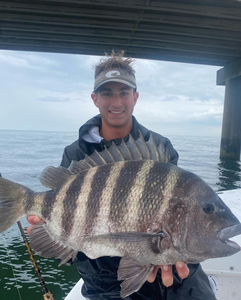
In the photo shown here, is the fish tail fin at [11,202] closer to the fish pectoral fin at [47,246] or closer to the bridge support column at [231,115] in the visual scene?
the fish pectoral fin at [47,246]

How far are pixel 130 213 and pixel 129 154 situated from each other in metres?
0.41

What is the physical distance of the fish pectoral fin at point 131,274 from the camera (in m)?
1.38

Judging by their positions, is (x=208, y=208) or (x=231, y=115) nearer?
(x=208, y=208)

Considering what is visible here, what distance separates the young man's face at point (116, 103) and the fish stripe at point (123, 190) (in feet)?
3.02

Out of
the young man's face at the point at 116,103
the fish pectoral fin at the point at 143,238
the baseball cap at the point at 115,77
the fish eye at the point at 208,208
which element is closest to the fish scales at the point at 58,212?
the fish pectoral fin at the point at 143,238

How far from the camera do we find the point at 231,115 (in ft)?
44.9

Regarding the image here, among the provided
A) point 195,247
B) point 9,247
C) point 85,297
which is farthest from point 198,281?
point 9,247

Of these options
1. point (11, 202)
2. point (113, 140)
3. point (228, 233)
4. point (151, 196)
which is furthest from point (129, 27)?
point (228, 233)

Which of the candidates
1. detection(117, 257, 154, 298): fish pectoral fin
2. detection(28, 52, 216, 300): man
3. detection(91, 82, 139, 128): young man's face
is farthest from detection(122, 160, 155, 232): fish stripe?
detection(91, 82, 139, 128): young man's face

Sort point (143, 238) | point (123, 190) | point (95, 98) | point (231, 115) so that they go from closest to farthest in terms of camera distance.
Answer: point (143, 238) → point (123, 190) → point (95, 98) → point (231, 115)

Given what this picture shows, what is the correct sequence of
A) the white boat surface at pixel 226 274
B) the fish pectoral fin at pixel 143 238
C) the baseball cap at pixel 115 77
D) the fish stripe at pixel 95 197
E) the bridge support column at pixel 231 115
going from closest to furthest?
the fish pectoral fin at pixel 143 238 < the fish stripe at pixel 95 197 < the baseball cap at pixel 115 77 < the white boat surface at pixel 226 274 < the bridge support column at pixel 231 115

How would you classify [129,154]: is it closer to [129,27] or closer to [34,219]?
[34,219]

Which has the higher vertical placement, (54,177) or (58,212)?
(54,177)

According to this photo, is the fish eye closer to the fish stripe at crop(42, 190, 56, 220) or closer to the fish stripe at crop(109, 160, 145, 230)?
the fish stripe at crop(109, 160, 145, 230)
